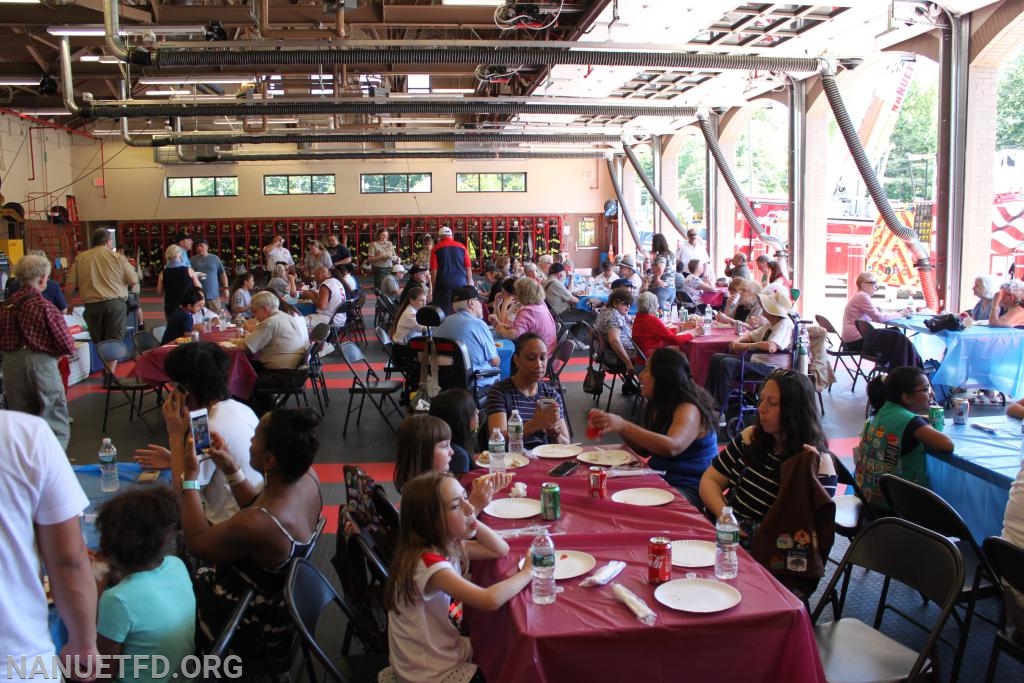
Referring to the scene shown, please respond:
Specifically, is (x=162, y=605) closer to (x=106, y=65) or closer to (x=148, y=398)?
(x=148, y=398)

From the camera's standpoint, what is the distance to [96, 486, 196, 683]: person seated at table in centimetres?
228

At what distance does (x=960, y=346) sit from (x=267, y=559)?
693 centimetres

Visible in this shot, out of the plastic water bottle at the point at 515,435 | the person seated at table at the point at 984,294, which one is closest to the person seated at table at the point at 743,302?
the person seated at table at the point at 984,294

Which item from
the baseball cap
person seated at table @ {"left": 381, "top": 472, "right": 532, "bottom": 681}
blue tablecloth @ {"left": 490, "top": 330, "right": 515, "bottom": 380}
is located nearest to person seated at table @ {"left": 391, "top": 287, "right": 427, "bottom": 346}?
blue tablecloth @ {"left": 490, "top": 330, "right": 515, "bottom": 380}

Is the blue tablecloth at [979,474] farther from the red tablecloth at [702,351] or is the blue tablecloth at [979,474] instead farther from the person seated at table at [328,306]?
the person seated at table at [328,306]

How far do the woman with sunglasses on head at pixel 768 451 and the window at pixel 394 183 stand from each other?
22639mm

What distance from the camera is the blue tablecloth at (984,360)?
7488mm

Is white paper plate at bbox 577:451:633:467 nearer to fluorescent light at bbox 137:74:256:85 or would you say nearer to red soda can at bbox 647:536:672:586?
red soda can at bbox 647:536:672:586

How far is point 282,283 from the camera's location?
11.6 meters

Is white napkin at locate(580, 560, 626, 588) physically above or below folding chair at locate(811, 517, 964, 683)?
above

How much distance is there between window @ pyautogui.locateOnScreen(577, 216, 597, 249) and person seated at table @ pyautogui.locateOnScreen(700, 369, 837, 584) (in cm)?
2229

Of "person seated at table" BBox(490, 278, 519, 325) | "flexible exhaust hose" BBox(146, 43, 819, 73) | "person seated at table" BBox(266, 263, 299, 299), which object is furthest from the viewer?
"person seated at table" BBox(266, 263, 299, 299)

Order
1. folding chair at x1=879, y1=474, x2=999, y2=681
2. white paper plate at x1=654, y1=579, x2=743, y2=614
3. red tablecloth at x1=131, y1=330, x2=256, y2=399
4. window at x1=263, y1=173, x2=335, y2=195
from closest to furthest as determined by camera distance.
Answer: white paper plate at x1=654, y1=579, x2=743, y2=614
folding chair at x1=879, y1=474, x2=999, y2=681
red tablecloth at x1=131, y1=330, x2=256, y2=399
window at x1=263, y1=173, x2=335, y2=195

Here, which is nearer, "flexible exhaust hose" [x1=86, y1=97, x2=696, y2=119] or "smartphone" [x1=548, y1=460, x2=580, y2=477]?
"smartphone" [x1=548, y1=460, x2=580, y2=477]
